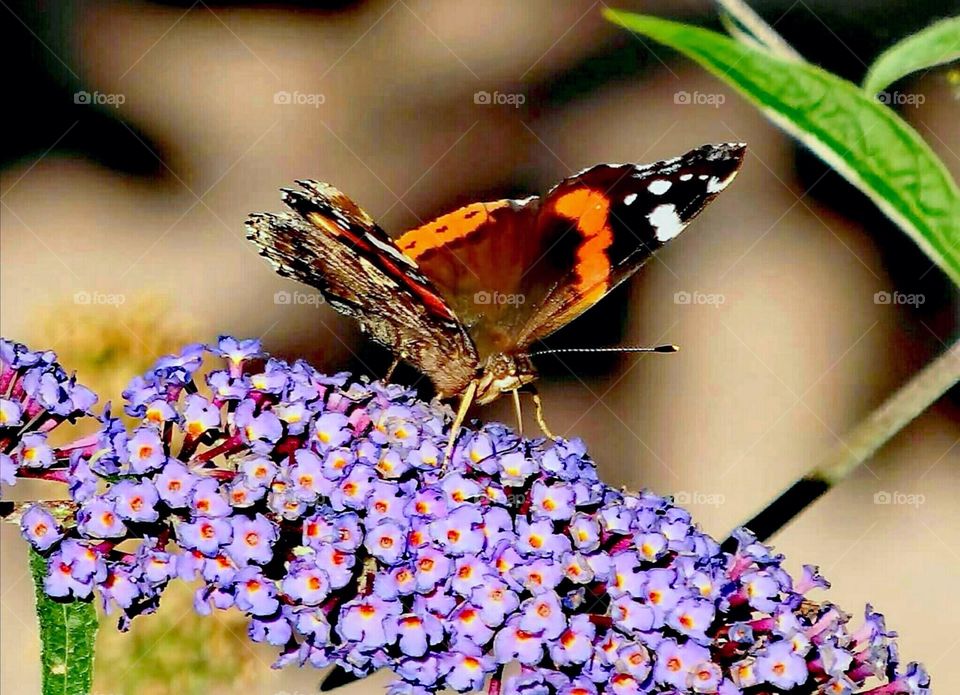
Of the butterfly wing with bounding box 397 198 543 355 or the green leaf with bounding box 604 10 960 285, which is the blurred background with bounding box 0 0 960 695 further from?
the butterfly wing with bounding box 397 198 543 355

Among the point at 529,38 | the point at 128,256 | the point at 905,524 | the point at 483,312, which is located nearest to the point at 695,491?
the point at 905,524

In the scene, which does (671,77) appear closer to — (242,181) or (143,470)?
(242,181)

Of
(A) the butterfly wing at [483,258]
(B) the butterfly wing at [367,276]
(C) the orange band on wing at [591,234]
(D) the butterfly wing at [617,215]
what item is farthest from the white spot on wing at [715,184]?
(B) the butterfly wing at [367,276]

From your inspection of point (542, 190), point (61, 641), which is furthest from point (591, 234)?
point (61, 641)

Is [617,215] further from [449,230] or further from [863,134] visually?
[863,134]

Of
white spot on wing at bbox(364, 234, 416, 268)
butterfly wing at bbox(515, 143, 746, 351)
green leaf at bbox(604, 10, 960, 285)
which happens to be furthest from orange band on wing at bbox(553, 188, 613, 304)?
green leaf at bbox(604, 10, 960, 285)

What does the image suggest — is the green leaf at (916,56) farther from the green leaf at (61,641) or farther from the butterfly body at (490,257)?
the green leaf at (61,641)
